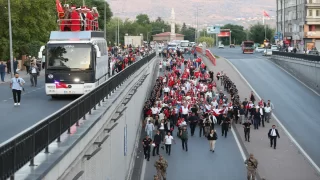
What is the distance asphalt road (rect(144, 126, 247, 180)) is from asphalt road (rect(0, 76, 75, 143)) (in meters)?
4.90

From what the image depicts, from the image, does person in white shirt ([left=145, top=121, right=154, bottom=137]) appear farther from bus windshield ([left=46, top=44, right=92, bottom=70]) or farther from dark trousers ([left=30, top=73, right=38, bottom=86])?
dark trousers ([left=30, top=73, right=38, bottom=86])

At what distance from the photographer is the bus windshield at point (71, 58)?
2641cm

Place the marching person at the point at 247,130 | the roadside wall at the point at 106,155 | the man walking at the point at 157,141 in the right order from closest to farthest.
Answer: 1. the roadside wall at the point at 106,155
2. the man walking at the point at 157,141
3. the marching person at the point at 247,130

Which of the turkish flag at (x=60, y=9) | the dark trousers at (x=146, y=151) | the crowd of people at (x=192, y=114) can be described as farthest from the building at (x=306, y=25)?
the dark trousers at (x=146, y=151)

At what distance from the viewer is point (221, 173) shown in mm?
26250

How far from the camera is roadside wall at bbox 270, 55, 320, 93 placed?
1970 inches

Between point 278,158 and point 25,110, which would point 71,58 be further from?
point 278,158

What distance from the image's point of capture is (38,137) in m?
10.1

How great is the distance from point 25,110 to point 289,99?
25.9 meters

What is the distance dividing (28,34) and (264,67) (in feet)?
73.5

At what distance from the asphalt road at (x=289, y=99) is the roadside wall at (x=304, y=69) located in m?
0.73

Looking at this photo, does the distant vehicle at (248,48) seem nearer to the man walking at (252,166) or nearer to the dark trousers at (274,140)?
the dark trousers at (274,140)

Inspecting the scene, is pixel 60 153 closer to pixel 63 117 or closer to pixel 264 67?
pixel 63 117

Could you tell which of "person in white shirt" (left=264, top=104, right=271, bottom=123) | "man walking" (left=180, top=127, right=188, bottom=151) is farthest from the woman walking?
"person in white shirt" (left=264, top=104, right=271, bottom=123)
